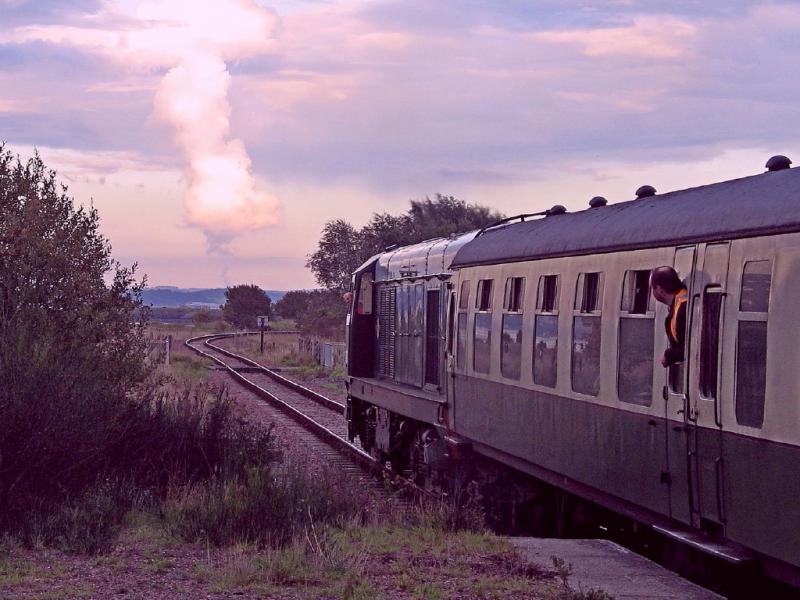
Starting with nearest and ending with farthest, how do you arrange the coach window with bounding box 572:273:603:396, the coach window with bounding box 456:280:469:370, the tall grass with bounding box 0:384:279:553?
the coach window with bounding box 572:273:603:396 < the tall grass with bounding box 0:384:279:553 < the coach window with bounding box 456:280:469:370

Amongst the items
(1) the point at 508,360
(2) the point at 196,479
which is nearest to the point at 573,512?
(1) the point at 508,360

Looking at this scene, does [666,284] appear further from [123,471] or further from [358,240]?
[358,240]

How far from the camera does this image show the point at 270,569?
31.2 ft

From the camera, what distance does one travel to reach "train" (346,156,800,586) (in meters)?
7.45

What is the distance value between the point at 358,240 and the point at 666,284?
237 feet

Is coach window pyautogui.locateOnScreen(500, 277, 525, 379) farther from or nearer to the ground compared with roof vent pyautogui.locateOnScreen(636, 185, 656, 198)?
nearer to the ground

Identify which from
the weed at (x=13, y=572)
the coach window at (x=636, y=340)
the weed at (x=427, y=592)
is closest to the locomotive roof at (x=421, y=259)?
the coach window at (x=636, y=340)

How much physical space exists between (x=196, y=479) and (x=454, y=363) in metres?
3.73

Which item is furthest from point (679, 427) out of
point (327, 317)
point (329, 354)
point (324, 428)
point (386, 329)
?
A: point (327, 317)

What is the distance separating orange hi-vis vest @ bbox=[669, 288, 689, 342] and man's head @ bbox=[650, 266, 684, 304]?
0.03 metres

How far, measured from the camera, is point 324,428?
24.6 metres

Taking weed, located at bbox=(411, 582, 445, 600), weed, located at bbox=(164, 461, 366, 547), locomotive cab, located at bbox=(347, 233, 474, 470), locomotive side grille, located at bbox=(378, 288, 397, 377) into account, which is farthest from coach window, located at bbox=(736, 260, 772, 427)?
locomotive side grille, located at bbox=(378, 288, 397, 377)

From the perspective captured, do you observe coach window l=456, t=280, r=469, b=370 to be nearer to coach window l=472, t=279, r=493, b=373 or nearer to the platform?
coach window l=472, t=279, r=493, b=373

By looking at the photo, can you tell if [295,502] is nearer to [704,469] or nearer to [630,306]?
[630,306]
